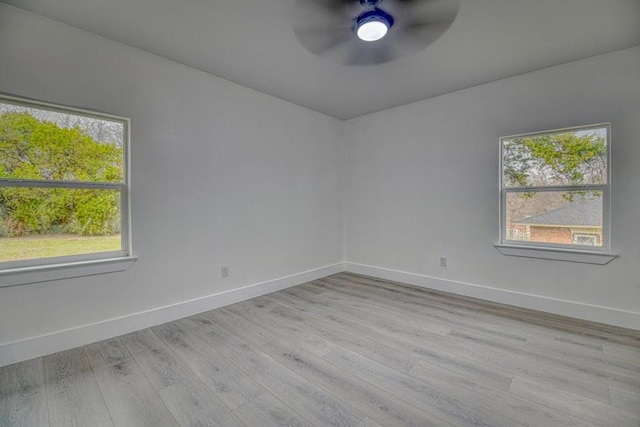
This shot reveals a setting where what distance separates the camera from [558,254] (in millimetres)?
2947

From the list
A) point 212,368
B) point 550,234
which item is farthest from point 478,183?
point 212,368

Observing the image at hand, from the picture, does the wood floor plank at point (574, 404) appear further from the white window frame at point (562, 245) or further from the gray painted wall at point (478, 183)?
the white window frame at point (562, 245)

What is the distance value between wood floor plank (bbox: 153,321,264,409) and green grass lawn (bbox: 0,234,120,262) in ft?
2.94

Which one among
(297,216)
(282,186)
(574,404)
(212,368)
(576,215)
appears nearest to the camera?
(574,404)

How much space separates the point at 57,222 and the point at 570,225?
4717 mm

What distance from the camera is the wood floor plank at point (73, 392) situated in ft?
5.13

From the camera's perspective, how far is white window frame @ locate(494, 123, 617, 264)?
107 inches

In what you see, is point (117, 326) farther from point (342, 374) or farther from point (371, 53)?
point (371, 53)

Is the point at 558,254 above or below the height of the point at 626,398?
above

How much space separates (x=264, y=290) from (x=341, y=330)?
4.44 feet

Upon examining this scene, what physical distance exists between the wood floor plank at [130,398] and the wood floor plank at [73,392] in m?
0.04

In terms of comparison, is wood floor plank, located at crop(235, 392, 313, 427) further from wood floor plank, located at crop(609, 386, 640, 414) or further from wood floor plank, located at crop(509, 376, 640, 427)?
wood floor plank, located at crop(609, 386, 640, 414)

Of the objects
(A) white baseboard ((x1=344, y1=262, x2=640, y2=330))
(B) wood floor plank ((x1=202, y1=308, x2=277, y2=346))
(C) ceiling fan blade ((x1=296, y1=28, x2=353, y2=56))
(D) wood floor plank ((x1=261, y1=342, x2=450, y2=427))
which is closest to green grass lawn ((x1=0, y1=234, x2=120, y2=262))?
(B) wood floor plank ((x1=202, y1=308, x2=277, y2=346))

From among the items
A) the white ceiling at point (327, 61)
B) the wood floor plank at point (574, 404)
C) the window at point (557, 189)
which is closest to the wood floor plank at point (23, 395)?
the white ceiling at point (327, 61)
